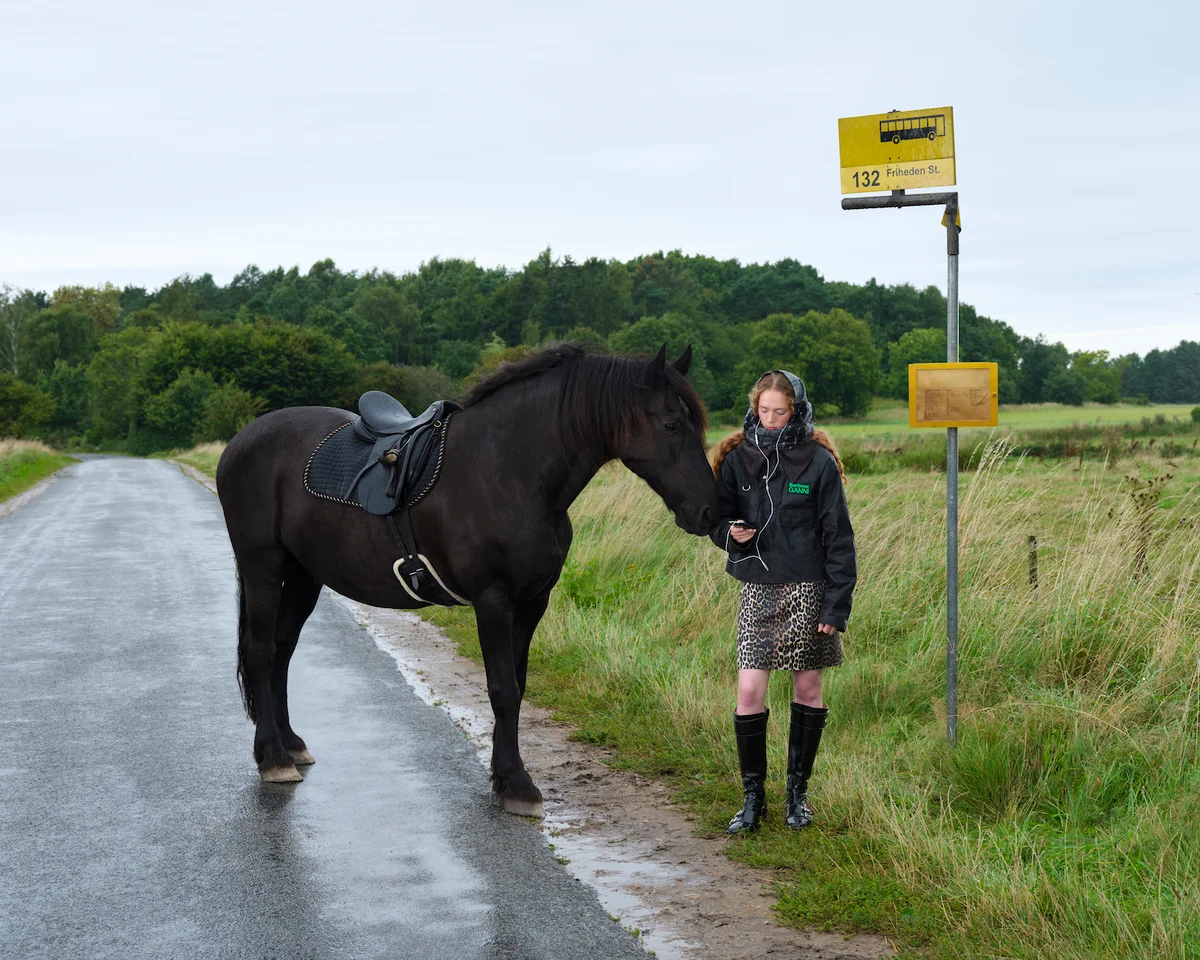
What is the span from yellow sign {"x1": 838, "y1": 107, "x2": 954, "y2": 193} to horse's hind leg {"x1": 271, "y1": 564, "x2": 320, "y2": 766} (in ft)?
11.7

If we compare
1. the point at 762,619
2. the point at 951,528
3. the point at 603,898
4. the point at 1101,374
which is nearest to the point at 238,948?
the point at 603,898

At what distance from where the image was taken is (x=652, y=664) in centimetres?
707

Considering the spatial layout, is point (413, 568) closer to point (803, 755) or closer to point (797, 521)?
point (797, 521)

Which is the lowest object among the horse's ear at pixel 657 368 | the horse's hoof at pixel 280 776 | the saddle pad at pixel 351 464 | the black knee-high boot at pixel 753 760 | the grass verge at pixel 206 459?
the grass verge at pixel 206 459

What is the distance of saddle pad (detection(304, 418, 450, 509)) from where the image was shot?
5.32m

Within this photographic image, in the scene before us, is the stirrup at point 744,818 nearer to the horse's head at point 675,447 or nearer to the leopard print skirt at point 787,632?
the leopard print skirt at point 787,632

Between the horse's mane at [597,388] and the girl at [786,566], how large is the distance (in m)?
0.35

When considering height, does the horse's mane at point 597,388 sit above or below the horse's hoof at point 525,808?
above

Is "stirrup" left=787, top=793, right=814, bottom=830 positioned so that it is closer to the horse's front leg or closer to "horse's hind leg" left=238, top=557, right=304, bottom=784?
the horse's front leg

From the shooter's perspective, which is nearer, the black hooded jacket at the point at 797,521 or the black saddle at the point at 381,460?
the black hooded jacket at the point at 797,521

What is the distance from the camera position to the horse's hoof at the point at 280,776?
547 cm

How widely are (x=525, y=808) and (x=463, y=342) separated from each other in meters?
94.1

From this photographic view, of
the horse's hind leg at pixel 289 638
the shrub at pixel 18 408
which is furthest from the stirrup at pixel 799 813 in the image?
the shrub at pixel 18 408

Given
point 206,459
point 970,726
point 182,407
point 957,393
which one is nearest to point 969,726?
point 970,726
